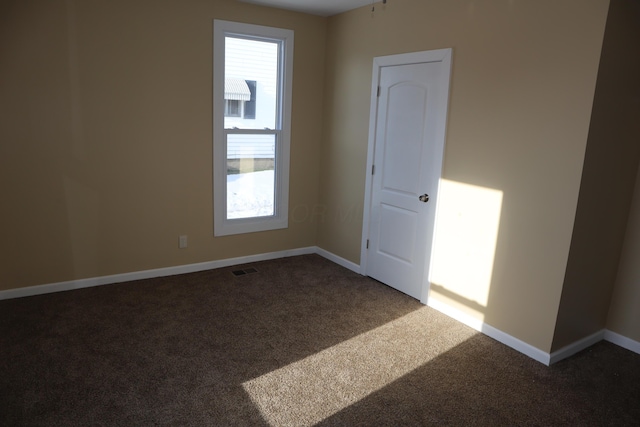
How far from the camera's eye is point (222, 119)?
4.28 m

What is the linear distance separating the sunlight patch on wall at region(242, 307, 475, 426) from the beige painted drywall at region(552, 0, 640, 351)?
2.64ft

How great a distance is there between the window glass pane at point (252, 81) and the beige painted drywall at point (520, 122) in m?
1.28

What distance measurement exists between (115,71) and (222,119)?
3.21ft

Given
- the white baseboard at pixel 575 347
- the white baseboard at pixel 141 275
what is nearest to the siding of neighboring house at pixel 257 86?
the white baseboard at pixel 141 275

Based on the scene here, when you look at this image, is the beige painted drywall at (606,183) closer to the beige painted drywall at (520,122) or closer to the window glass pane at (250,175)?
the beige painted drywall at (520,122)

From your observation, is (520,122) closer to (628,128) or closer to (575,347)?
(628,128)

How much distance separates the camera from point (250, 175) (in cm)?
463

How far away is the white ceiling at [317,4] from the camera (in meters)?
4.09

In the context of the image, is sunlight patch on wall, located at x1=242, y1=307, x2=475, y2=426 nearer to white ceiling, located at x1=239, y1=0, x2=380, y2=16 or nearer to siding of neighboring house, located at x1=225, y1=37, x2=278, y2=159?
siding of neighboring house, located at x1=225, y1=37, x2=278, y2=159

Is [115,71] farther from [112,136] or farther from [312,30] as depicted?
[312,30]

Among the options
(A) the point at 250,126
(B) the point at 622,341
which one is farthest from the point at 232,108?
(B) the point at 622,341

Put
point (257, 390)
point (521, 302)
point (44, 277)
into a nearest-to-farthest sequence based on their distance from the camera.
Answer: point (257, 390)
point (521, 302)
point (44, 277)

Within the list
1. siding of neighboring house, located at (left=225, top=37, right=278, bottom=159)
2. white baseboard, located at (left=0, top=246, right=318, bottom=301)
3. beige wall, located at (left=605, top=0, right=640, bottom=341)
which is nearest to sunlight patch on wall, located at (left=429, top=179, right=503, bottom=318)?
beige wall, located at (left=605, top=0, right=640, bottom=341)

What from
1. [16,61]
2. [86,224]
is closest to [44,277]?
[86,224]
